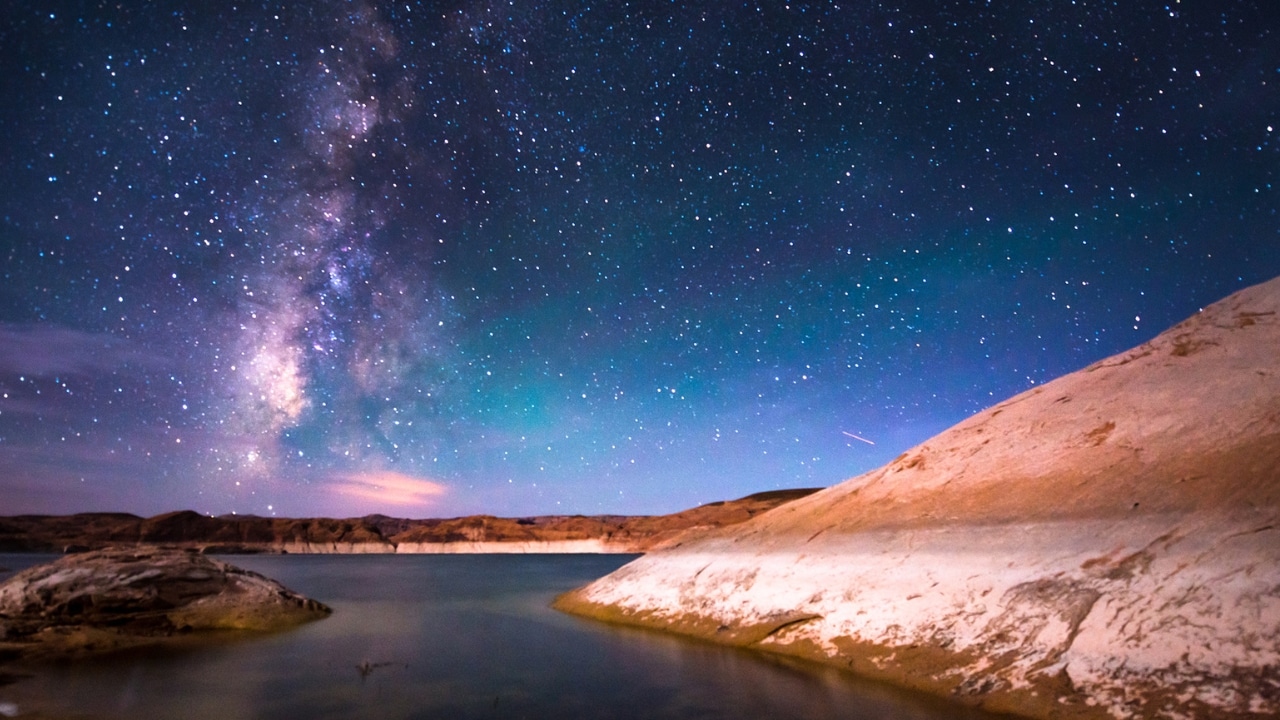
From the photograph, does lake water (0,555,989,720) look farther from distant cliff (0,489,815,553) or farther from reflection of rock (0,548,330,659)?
distant cliff (0,489,815,553)

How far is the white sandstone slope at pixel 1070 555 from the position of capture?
833 centimetres

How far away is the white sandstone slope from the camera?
328 inches

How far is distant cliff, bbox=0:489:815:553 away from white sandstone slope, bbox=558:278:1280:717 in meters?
123

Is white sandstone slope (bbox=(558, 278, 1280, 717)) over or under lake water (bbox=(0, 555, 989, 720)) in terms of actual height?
over

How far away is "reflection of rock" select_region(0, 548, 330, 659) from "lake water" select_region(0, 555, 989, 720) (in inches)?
81.0

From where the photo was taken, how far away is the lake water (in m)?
10.2

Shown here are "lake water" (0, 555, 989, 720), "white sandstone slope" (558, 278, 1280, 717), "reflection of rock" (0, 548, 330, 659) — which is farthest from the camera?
"reflection of rock" (0, 548, 330, 659)

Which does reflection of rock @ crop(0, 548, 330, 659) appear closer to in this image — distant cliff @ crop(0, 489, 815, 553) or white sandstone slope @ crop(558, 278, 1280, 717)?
white sandstone slope @ crop(558, 278, 1280, 717)

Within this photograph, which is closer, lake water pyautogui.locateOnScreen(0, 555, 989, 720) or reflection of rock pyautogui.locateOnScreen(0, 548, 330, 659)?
lake water pyautogui.locateOnScreen(0, 555, 989, 720)

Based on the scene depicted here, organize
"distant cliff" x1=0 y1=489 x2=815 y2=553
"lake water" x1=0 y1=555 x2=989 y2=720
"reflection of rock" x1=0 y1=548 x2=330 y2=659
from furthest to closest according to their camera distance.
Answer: "distant cliff" x1=0 y1=489 x2=815 y2=553 → "reflection of rock" x1=0 y1=548 x2=330 y2=659 → "lake water" x1=0 y1=555 x2=989 y2=720

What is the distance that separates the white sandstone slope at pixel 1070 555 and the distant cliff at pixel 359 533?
123 meters

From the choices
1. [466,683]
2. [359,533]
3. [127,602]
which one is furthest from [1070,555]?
[359,533]

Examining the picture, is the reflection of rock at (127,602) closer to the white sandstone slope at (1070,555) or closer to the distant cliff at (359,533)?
the white sandstone slope at (1070,555)

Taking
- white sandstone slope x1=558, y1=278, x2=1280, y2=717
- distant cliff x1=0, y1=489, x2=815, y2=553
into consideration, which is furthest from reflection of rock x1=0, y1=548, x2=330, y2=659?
distant cliff x1=0, y1=489, x2=815, y2=553
